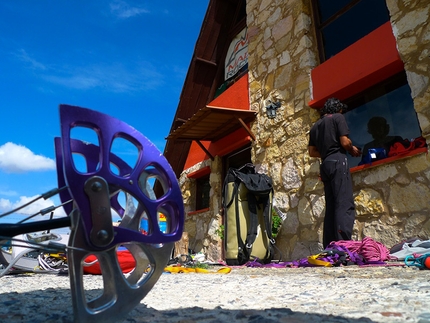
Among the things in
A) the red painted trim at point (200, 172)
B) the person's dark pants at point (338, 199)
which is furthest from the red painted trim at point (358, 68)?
the red painted trim at point (200, 172)

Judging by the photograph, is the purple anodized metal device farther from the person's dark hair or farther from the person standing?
the person's dark hair

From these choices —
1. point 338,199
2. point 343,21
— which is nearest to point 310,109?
point 343,21

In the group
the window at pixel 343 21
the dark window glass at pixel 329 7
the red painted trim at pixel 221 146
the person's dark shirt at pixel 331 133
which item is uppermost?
the dark window glass at pixel 329 7

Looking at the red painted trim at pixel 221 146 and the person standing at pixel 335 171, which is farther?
the red painted trim at pixel 221 146

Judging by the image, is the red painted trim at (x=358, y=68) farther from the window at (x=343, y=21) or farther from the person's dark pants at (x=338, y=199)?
the person's dark pants at (x=338, y=199)

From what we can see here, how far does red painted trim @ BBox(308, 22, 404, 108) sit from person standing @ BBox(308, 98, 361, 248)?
536 millimetres

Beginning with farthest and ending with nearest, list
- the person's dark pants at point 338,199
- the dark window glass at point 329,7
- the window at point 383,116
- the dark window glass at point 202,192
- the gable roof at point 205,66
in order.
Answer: the gable roof at point 205,66, the dark window glass at point 202,192, the dark window glass at point 329,7, the window at point 383,116, the person's dark pants at point 338,199

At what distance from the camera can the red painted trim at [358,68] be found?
342cm

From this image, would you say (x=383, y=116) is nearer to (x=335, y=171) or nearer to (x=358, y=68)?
(x=358, y=68)

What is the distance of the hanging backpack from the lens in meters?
3.83

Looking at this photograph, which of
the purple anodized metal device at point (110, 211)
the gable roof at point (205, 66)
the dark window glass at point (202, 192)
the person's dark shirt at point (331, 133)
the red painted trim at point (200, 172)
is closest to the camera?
the purple anodized metal device at point (110, 211)

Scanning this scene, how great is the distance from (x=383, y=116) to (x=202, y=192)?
407 cm

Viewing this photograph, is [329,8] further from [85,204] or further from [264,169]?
[85,204]

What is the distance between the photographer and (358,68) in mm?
3717
